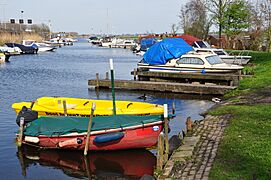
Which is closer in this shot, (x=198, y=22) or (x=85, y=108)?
(x=85, y=108)

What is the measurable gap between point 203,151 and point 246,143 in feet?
3.75

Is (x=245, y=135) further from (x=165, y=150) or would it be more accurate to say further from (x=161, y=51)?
(x=161, y=51)

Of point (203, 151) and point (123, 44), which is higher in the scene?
point (123, 44)

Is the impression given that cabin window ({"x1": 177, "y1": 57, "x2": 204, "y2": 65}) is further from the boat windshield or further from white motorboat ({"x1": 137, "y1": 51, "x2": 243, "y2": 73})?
the boat windshield

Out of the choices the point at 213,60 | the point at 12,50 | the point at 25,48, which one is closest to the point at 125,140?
the point at 213,60

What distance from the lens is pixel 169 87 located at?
24.8 m

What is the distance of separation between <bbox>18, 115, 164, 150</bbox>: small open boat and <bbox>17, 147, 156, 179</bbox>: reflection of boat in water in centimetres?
27

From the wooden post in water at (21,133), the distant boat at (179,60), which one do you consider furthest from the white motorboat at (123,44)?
the wooden post in water at (21,133)

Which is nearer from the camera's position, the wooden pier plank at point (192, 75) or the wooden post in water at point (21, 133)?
the wooden post in water at point (21, 133)

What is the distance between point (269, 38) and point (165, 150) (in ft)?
129

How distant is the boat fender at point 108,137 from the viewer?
39.7ft

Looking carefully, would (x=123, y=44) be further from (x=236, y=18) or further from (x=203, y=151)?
(x=203, y=151)

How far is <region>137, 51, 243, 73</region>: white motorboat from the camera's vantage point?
26500mm

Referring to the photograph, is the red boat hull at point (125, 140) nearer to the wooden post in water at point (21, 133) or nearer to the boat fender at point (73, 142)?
the boat fender at point (73, 142)
